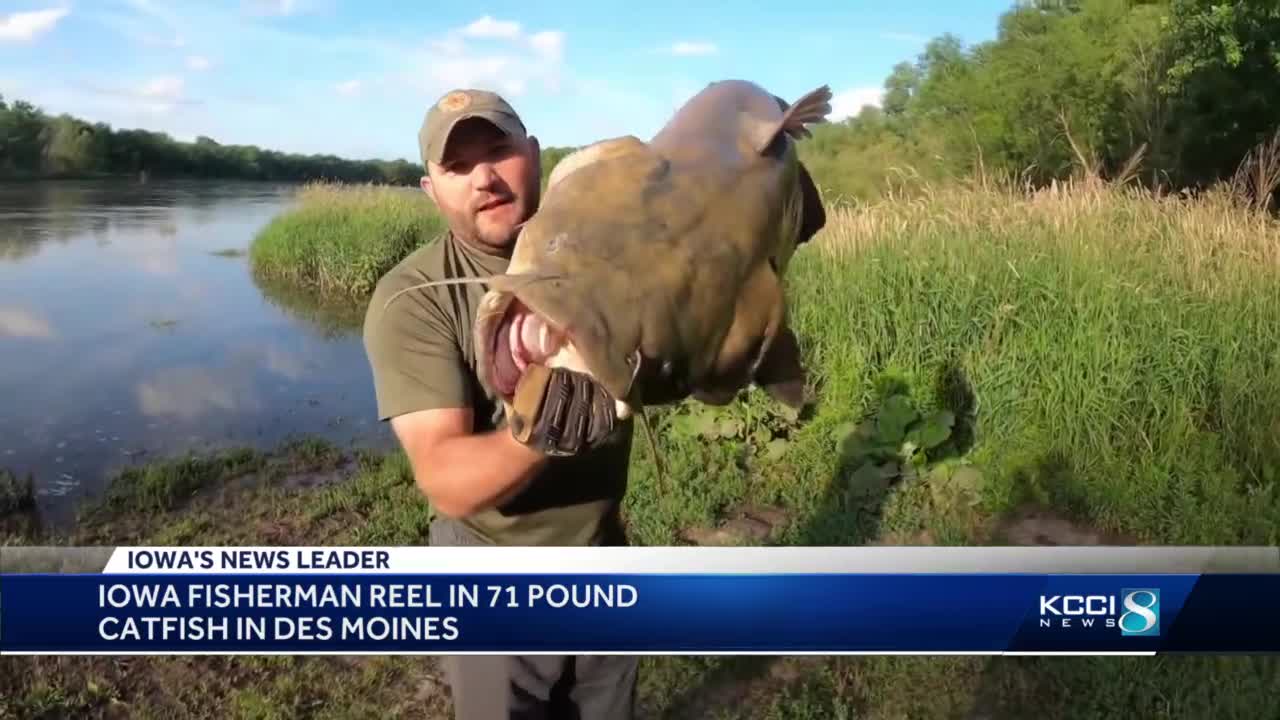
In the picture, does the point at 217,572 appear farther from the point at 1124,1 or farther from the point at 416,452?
the point at 1124,1

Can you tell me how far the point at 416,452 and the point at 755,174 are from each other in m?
0.95

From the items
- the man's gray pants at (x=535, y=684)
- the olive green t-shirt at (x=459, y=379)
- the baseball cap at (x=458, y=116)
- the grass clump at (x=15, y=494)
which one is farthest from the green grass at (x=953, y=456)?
the baseball cap at (x=458, y=116)

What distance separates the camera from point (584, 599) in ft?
6.77

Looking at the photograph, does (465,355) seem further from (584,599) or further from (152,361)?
(152,361)

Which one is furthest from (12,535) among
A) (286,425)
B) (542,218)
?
(542,218)

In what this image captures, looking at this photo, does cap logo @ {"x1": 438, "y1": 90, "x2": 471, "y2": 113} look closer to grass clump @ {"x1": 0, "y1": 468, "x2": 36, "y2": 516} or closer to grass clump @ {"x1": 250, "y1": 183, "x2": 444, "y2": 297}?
grass clump @ {"x1": 0, "y1": 468, "x2": 36, "y2": 516}

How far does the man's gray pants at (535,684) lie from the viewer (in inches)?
82.7

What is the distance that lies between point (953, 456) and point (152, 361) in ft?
37.8

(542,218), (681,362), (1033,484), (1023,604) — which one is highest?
(542,218)

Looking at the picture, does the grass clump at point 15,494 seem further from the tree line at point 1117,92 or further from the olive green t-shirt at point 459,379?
the tree line at point 1117,92

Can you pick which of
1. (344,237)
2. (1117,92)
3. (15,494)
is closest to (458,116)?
(15,494)

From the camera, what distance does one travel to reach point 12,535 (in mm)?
6059

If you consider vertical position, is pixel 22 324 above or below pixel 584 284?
below

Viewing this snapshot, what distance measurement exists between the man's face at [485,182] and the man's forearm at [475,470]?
1.40 feet
